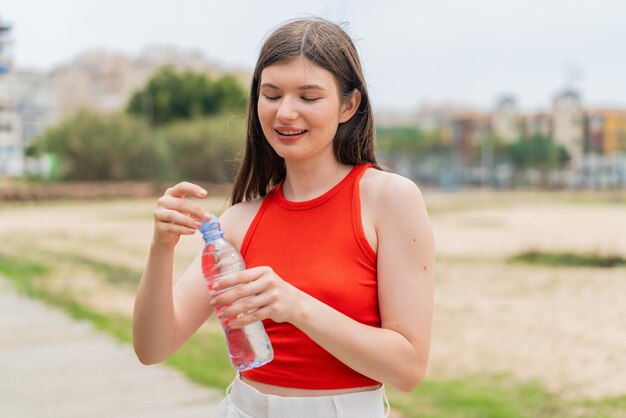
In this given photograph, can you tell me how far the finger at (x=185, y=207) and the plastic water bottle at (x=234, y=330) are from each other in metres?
0.02

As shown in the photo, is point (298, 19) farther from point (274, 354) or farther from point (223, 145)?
point (223, 145)

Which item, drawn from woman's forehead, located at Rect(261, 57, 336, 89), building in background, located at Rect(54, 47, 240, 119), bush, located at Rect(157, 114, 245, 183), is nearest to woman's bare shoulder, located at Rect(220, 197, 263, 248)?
woman's forehead, located at Rect(261, 57, 336, 89)

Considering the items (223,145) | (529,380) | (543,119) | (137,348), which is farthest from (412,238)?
(543,119)

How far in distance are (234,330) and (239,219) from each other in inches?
9.4

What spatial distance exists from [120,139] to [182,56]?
3748 inches

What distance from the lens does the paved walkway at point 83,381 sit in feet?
15.4

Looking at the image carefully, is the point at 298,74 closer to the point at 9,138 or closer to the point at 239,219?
the point at 239,219

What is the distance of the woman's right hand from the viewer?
1.56 m

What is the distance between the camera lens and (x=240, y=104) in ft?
8.43

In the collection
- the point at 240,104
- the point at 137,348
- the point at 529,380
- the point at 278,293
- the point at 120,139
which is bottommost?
the point at 120,139

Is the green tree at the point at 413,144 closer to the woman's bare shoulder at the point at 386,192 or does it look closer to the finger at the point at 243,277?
the woman's bare shoulder at the point at 386,192

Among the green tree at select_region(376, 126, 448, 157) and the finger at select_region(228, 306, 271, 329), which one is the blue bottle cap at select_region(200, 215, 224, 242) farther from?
the green tree at select_region(376, 126, 448, 157)

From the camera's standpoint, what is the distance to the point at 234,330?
166 centimetres

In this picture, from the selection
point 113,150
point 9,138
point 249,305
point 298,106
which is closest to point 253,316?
point 249,305
